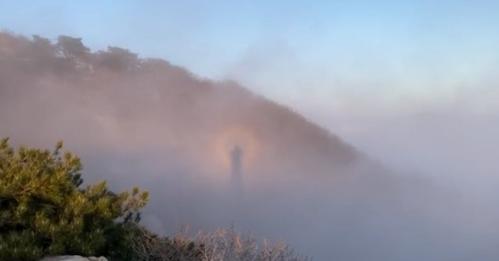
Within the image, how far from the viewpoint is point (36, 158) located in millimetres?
10797

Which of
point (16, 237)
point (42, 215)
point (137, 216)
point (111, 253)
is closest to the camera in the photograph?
point (16, 237)

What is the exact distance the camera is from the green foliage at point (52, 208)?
9523 mm

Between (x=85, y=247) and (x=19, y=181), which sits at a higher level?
(x=19, y=181)

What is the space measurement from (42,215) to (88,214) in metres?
0.70

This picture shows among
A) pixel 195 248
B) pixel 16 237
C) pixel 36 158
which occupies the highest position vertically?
pixel 36 158

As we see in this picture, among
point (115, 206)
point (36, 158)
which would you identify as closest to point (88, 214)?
point (115, 206)

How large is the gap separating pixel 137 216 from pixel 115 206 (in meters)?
0.58

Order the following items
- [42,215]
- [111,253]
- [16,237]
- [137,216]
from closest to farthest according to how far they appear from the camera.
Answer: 1. [16,237]
2. [42,215]
3. [111,253]
4. [137,216]

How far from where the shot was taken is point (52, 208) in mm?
10219

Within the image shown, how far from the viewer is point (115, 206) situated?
10.9 metres

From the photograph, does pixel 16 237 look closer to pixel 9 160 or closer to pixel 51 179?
pixel 51 179

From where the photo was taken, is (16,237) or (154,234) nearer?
(16,237)

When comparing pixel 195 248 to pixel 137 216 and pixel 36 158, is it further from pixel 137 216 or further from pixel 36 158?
pixel 36 158

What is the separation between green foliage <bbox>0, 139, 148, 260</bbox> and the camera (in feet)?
31.2
